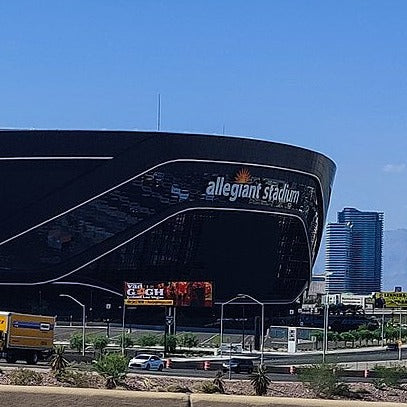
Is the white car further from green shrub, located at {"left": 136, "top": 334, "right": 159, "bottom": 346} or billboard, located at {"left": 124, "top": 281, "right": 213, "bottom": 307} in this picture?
billboard, located at {"left": 124, "top": 281, "right": 213, "bottom": 307}

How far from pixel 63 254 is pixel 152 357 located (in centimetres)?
5871

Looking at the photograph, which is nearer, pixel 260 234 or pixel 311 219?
pixel 260 234

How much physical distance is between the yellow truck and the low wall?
47782 mm

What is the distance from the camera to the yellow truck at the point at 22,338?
5378 cm

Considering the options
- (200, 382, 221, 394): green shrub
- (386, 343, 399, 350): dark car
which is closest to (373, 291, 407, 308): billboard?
(386, 343, 399, 350): dark car

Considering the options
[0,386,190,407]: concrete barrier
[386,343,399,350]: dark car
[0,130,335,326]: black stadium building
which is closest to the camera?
[0,386,190,407]: concrete barrier

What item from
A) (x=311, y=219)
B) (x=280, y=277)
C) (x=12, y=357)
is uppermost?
(x=311, y=219)

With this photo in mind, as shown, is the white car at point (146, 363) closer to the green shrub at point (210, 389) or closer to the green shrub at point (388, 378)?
the green shrub at point (388, 378)

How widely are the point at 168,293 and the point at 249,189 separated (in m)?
23.9

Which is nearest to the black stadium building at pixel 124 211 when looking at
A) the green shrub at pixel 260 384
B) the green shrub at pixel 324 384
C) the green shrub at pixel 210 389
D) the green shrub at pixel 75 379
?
the green shrub at pixel 324 384

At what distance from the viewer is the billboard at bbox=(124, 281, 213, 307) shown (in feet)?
341

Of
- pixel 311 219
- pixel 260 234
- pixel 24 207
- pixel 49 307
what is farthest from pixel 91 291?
pixel 311 219

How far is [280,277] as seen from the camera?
13050 cm

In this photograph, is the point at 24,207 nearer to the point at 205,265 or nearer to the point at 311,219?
the point at 205,265
